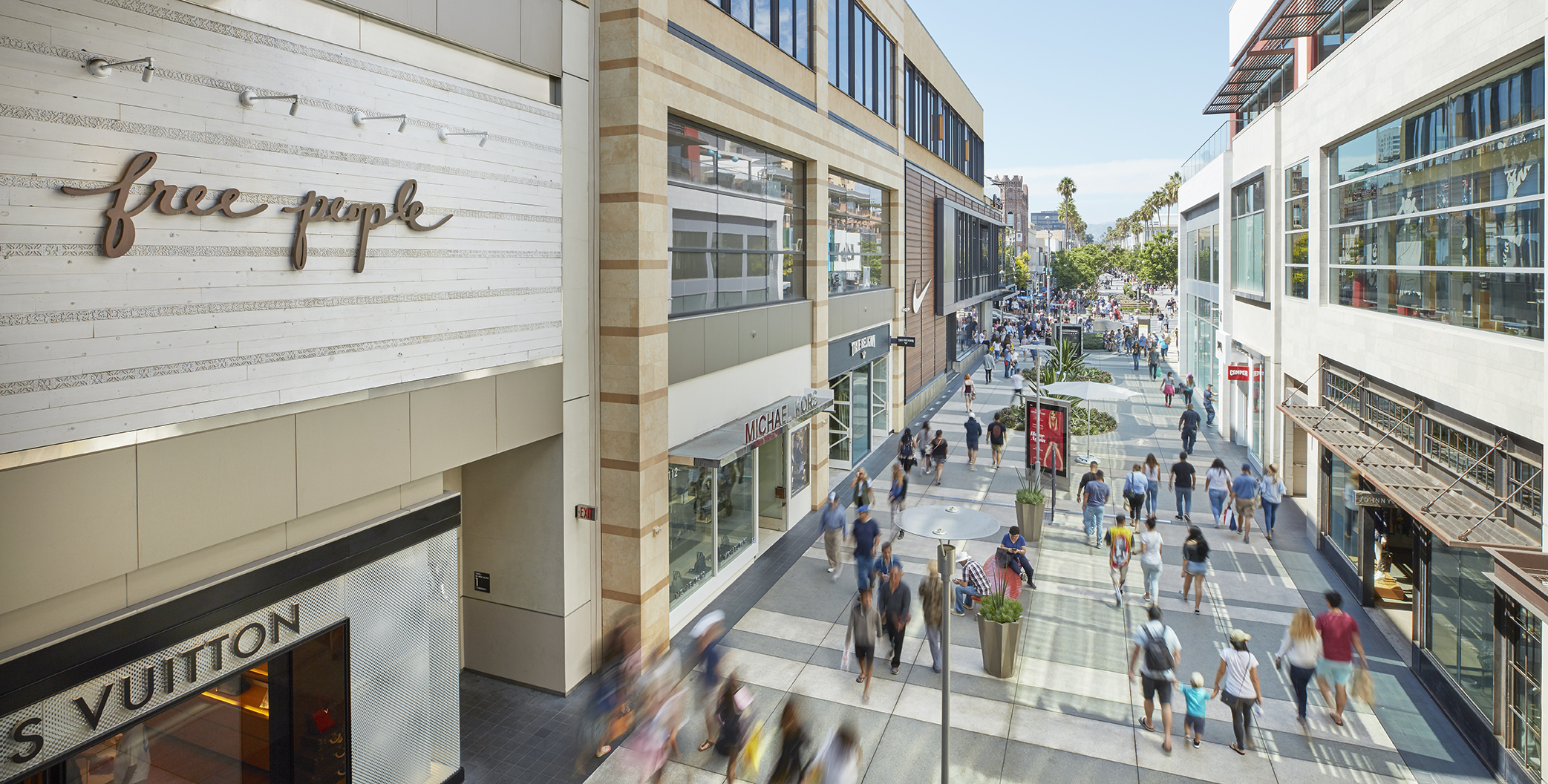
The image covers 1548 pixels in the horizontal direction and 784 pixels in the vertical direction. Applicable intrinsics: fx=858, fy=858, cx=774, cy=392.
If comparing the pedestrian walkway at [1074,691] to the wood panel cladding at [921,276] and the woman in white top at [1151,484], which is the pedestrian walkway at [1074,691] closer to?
the woman in white top at [1151,484]

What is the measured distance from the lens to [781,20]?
1708 cm

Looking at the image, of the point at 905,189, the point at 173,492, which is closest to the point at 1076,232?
the point at 905,189

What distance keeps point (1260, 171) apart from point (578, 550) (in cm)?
2121

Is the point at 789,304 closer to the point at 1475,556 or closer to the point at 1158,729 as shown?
the point at 1158,729

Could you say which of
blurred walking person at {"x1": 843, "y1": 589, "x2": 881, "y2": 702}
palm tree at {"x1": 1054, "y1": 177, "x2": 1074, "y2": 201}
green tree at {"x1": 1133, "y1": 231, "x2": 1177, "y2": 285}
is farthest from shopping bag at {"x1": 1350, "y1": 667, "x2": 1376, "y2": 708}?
palm tree at {"x1": 1054, "y1": 177, "x2": 1074, "y2": 201}

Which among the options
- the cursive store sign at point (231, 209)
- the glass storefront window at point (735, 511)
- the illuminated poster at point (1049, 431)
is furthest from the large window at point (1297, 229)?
the cursive store sign at point (231, 209)

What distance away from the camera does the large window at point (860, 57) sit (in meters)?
20.8

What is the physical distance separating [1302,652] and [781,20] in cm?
1397

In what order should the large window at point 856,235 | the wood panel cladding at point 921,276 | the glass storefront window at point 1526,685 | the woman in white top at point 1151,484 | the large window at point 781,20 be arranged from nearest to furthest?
the glass storefront window at point 1526,685 < the large window at point 781,20 < the woman in white top at point 1151,484 < the large window at point 856,235 < the wood panel cladding at point 921,276

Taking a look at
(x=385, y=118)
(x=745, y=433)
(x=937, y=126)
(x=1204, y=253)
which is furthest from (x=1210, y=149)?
(x=385, y=118)

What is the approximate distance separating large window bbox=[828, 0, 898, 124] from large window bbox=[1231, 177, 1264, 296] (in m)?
10.8

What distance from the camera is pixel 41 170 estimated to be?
5430 millimetres

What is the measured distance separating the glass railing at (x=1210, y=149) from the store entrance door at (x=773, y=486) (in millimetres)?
20492

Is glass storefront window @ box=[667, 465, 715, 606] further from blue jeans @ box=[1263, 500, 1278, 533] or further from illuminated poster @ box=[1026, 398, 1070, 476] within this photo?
blue jeans @ box=[1263, 500, 1278, 533]
